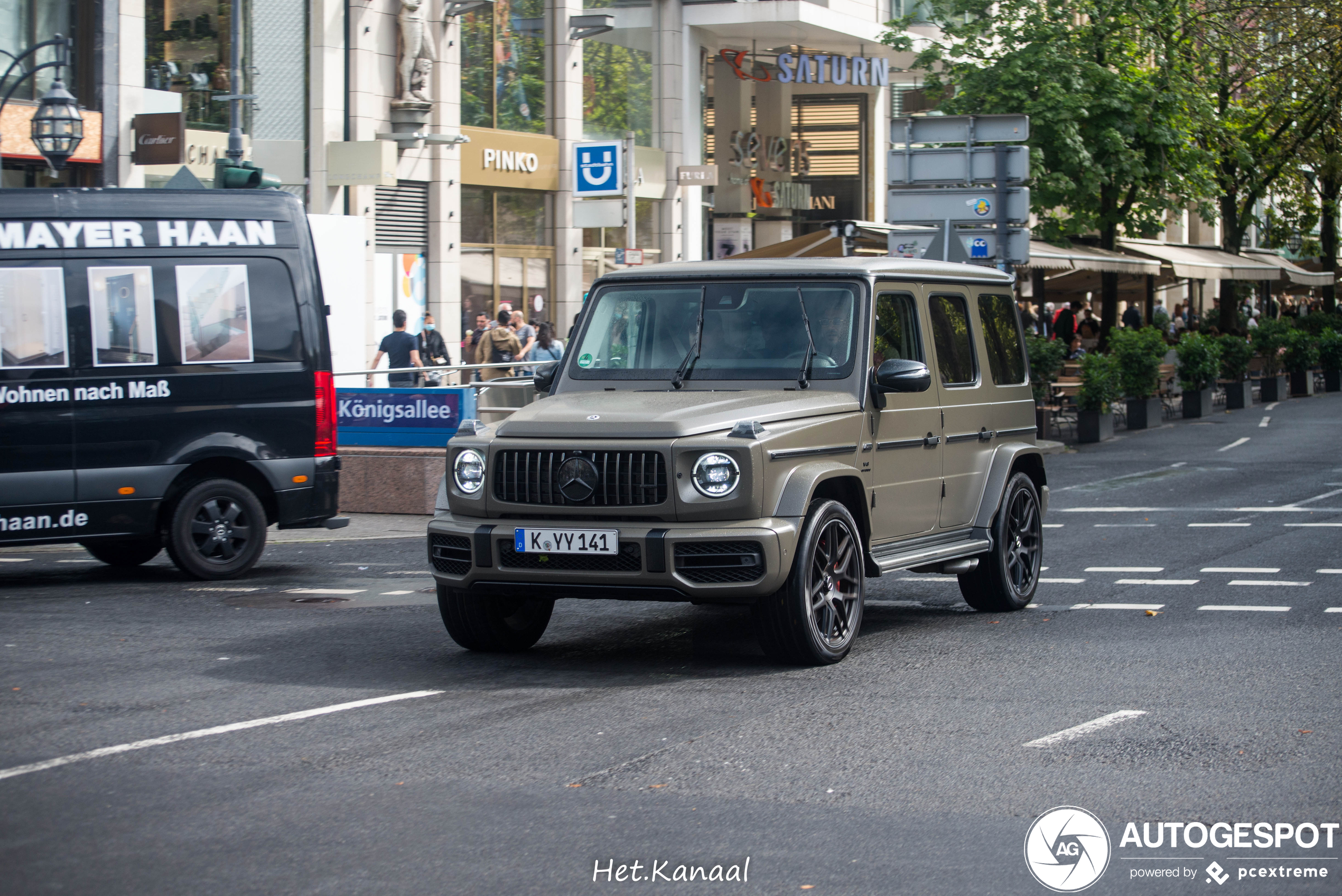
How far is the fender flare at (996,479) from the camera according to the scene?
31.8 ft

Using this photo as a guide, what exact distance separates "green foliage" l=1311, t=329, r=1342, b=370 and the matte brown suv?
30.6 metres

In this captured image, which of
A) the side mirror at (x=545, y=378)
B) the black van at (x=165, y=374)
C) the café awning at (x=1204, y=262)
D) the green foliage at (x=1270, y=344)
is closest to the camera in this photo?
the side mirror at (x=545, y=378)

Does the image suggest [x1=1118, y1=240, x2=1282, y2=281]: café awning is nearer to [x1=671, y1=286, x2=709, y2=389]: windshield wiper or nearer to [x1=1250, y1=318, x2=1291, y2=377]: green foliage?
[x1=1250, y1=318, x2=1291, y2=377]: green foliage

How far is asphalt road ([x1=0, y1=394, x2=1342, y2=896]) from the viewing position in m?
4.80

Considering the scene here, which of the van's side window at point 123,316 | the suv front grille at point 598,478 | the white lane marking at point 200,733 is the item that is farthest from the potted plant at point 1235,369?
the white lane marking at point 200,733

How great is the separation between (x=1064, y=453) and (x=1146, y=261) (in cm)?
1093

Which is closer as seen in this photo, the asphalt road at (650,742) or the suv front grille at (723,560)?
the asphalt road at (650,742)

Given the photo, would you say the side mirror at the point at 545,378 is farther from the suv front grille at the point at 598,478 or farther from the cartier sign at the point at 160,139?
the cartier sign at the point at 160,139

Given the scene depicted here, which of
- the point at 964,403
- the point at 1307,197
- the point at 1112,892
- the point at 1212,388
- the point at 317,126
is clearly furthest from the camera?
the point at 1307,197

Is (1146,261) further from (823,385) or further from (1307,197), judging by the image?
(823,385)

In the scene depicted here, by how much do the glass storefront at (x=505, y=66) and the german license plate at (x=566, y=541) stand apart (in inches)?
910

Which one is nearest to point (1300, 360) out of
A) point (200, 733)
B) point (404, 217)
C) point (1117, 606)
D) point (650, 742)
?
point (404, 217)

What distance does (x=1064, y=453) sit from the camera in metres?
23.1

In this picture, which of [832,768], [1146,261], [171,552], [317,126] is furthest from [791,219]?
[832,768]
